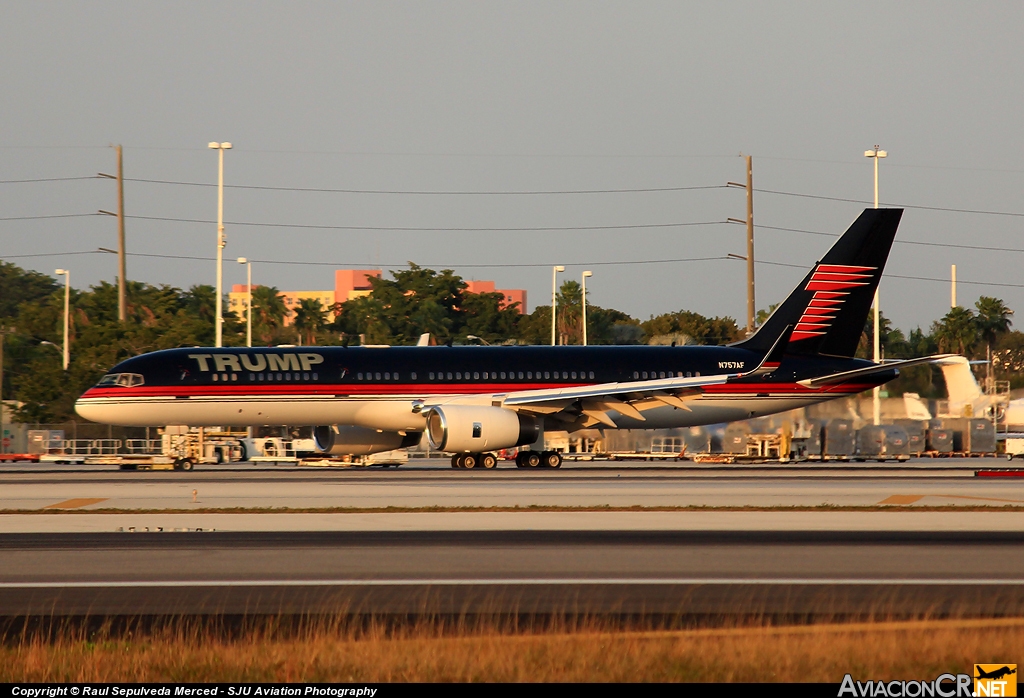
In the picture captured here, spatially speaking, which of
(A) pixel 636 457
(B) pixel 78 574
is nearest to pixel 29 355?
(A) pixel 636 457

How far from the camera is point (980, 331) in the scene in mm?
107438

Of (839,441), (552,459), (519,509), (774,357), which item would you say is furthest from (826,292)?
(519,509)

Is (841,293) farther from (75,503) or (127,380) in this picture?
(75,503)

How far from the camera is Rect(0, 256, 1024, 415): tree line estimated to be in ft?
263

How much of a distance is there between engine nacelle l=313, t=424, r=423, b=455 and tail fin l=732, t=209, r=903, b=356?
14354 mm

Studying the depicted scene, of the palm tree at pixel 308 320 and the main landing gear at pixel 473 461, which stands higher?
the palm tree at pixel 308 320

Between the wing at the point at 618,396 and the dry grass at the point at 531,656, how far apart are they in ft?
99.9

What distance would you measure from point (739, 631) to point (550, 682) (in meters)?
2.46

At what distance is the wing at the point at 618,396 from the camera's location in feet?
134

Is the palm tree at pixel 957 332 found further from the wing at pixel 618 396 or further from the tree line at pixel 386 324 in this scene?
the wing at pixel 618 396

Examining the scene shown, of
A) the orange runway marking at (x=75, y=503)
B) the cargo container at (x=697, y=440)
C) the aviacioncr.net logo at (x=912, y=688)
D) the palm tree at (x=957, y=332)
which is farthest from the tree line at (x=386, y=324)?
the aviacioncr.net logo at (x=912, y=688)

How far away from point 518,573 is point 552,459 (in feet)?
93.0

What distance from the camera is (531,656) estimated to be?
29.8ft

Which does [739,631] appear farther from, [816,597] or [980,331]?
[980,331]
